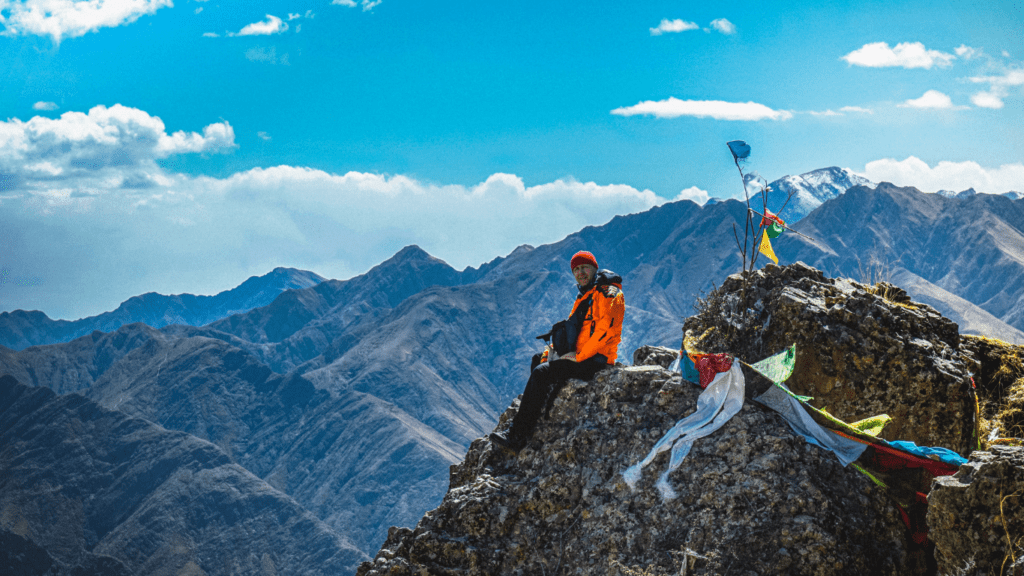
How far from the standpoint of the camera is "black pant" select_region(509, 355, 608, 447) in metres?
11.0

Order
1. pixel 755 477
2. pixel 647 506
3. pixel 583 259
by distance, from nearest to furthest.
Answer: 1. pixel 755 477
2. pixel 647 506
3. pixel 583 259

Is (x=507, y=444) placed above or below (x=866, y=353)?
below

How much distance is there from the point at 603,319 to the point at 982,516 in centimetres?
514

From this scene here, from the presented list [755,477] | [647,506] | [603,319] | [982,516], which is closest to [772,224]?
[603,319]

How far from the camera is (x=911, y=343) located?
34.0 feet

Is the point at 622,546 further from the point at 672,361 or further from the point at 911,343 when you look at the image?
the point at 911,343

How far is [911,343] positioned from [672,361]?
3405mm

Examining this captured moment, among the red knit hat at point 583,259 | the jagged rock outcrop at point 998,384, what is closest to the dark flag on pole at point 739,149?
the red knit hat at point 583,259

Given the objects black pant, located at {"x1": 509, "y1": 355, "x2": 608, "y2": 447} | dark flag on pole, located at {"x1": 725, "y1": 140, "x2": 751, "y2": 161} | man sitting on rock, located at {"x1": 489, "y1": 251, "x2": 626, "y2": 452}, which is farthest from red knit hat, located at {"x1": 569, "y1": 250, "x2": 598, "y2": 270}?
dark flag on pole, located at {"x1": 725, "y1": 140, "x2": 751, "y2": 161}

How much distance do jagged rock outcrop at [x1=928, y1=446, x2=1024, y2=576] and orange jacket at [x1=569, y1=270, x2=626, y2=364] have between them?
4.58 meters

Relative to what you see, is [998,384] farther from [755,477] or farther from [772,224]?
[755,477]

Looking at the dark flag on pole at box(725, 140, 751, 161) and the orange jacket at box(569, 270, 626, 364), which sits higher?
the dark flag on pole at box(725, 140, 751, 161)

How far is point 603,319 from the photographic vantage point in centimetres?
1089

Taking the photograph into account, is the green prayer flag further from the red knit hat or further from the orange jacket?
the red knit hat
